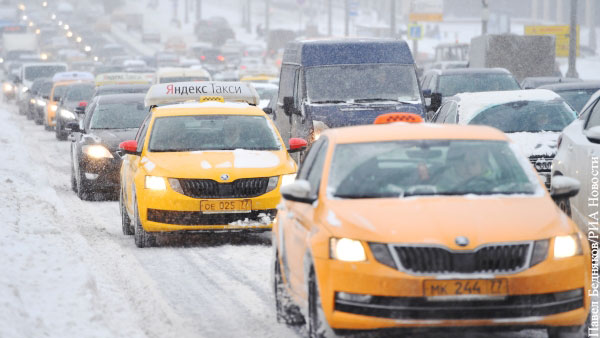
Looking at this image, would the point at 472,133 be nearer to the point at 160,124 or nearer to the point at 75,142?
the point at 160,124

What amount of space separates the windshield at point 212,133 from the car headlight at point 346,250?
6.54 metres

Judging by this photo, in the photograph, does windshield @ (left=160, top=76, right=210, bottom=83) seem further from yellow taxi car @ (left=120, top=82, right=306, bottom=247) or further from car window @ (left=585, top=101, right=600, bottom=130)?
car window @ (left=585, top=101, right=600, bottom=130)

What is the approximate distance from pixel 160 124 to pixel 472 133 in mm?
6257

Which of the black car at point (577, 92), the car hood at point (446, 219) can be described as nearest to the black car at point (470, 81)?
the black car at point (577, 92)

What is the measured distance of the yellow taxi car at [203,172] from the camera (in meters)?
12.5

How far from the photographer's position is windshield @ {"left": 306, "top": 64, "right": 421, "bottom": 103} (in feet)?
58.7

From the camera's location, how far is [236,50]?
94.9 meters

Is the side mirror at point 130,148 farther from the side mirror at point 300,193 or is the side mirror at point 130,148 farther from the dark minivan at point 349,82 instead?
the side mirror at point 300,193

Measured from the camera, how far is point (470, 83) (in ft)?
77.4

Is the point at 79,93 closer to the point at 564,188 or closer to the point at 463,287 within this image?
the point at 564,188

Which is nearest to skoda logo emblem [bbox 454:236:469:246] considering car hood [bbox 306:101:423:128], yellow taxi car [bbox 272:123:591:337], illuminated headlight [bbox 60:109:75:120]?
yellow taxi car [bbox 272:123:591:337]

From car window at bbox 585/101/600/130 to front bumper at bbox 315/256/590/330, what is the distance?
443cm

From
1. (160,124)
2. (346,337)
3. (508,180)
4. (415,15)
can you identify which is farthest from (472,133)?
(415,15)

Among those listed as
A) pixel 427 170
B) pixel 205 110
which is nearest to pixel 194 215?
pixel 205 110
